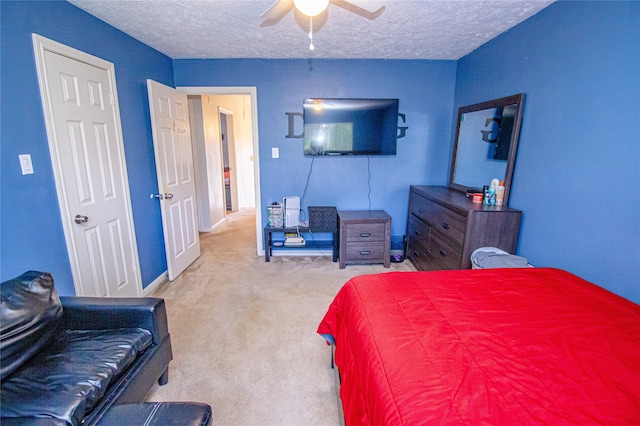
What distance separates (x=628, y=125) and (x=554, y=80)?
0.66 metres

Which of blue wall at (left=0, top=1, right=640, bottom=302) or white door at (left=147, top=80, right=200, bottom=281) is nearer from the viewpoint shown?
blue wall at (left=0, top=1, right=640, bottom=302)

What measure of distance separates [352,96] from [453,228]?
1.97 metres

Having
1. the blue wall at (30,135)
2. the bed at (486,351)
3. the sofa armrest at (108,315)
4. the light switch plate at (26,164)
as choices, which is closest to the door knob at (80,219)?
the blue wall at (30,135)

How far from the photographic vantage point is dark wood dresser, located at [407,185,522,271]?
2287 mm

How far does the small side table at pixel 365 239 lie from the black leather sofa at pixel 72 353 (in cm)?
206

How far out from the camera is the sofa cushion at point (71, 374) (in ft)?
3.60

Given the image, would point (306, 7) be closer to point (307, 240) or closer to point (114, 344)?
point (114, 344)

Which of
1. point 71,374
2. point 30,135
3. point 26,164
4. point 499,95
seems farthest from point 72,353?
point 499,95

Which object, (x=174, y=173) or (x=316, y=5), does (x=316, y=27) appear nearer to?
(x=316, y=5)

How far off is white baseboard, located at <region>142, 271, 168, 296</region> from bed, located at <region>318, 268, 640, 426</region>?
2.16 metres

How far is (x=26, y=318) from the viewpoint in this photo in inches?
51.7

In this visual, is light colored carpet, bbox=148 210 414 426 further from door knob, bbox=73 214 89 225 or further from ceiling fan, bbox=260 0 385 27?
ceiling fan, bbox=260 0 385 27

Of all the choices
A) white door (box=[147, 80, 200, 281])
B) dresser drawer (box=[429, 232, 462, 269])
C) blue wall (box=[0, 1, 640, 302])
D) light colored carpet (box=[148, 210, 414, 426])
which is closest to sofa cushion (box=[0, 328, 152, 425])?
light colored carpet (box=[148, 210, 414, 426])

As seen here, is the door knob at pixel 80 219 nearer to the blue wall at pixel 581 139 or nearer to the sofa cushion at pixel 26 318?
the sofa cushion at pixel 26 318
